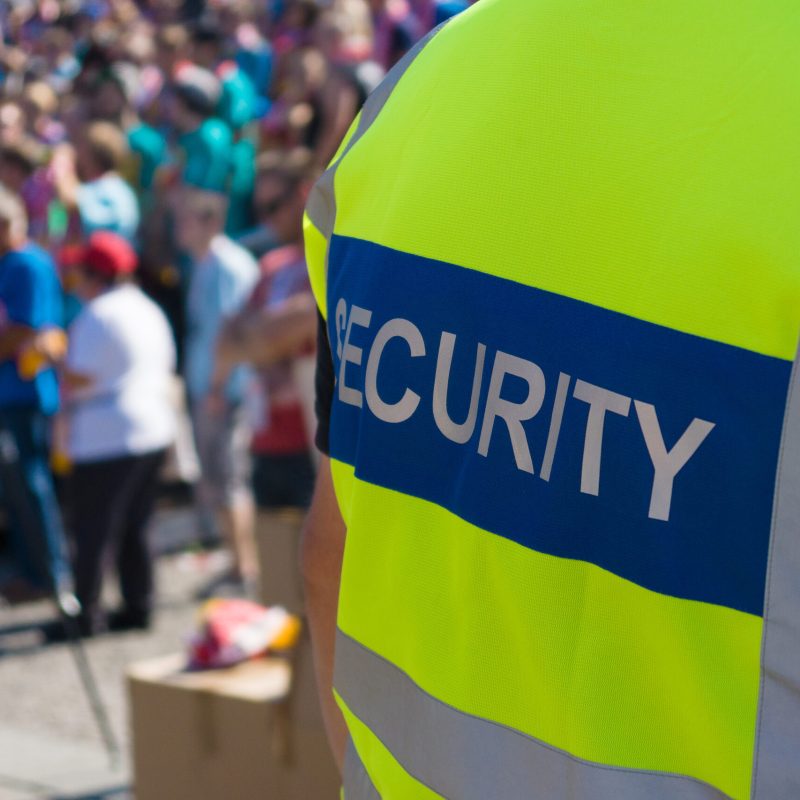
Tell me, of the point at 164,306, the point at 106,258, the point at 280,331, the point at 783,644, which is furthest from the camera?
the point at 164,306

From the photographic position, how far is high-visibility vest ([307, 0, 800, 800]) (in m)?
0.89

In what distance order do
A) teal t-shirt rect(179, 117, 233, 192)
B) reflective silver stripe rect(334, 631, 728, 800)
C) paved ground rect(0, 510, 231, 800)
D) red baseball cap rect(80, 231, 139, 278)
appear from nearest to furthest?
reflective silver stripe rect(334, 631, 728, 800) → paved ground rect(0, 510, 231, 800) → red baseball cap rect(80, 231, 139, 278) → teal t-shirt rect(179, 117, 233, 192)

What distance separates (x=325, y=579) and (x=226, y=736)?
2.10 m

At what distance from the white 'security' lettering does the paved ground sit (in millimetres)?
3260

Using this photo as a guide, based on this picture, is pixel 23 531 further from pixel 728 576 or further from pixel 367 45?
pixel 728 576

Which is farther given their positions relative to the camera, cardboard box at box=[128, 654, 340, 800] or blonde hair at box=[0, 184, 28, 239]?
blonde hair at box=[0, 184, 28, 239]

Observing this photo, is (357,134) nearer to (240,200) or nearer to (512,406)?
(512,406)

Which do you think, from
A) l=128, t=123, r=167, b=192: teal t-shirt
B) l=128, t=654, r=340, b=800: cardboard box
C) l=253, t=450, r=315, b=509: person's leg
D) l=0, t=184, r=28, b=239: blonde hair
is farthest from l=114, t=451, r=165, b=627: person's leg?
l=128, t=123, r=167, b=192: teal t-shirt

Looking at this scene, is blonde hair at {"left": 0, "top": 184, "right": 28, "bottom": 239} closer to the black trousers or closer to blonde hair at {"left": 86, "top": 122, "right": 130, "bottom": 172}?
the black trousers

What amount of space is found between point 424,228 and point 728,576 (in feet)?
1.17

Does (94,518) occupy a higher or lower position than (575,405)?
lower

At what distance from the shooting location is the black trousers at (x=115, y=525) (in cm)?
551

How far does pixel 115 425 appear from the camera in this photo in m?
5.42

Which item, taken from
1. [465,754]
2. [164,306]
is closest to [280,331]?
[465,754]
